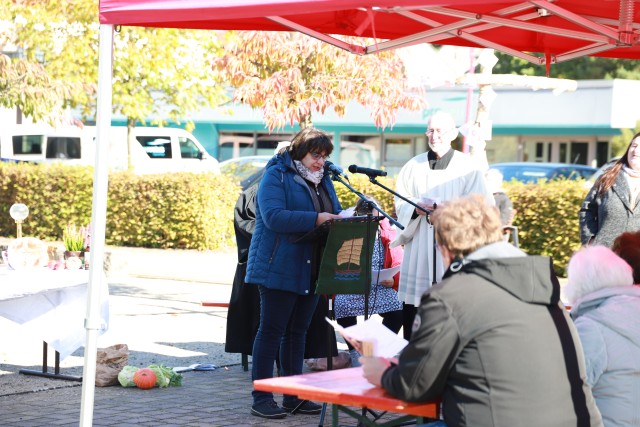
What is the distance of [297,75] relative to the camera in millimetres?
13492

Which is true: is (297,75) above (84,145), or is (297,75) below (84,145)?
above

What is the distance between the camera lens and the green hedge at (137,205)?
1861cm

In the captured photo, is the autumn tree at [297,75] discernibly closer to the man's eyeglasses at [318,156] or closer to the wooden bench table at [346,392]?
the man's eyeglasses at [318,156]

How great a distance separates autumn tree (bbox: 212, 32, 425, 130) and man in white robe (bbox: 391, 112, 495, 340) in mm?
6145

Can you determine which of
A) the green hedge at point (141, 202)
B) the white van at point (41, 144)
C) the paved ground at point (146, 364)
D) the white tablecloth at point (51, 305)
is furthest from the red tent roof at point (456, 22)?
the white van at point (41, 144)

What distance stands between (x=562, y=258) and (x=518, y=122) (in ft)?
70.0

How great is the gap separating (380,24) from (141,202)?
12474mm

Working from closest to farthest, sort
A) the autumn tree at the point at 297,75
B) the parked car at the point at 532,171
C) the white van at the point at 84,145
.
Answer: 1. the autumn tree at the point at 297,75
2. the parked car at the point at 532,171
3. the white van at the point at 84,145

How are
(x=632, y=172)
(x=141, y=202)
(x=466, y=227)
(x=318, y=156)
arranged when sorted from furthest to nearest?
(x=141, y=202)
(x=632, y=172)
(x=318, y=156)
(x=466, y=227)

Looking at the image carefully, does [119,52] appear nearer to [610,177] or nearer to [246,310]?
[246,310]

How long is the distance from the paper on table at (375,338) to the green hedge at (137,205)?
1452 cm

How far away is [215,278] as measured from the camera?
15.4 metres

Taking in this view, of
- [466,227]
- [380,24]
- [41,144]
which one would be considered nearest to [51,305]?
[380,24]

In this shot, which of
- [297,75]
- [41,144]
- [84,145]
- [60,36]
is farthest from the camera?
[41,144]
